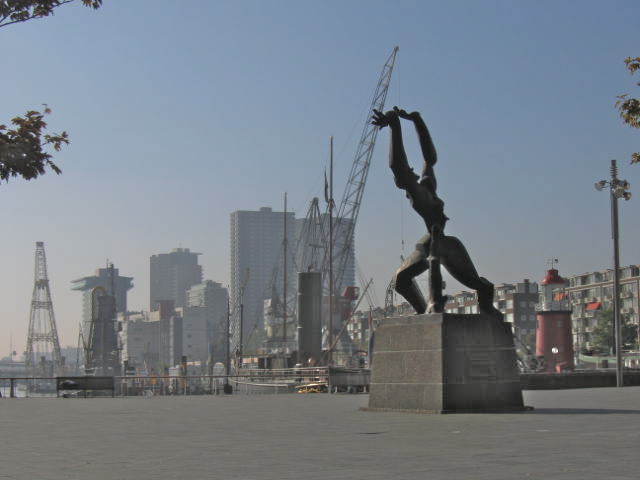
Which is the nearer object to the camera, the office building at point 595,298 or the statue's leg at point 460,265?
the statue's leg at point 460,265

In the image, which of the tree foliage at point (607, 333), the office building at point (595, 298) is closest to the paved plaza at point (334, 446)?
the tree foliage at point (607, 333)

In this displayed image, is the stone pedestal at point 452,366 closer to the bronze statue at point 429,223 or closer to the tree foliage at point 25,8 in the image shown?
the bronze statue at point 429,223

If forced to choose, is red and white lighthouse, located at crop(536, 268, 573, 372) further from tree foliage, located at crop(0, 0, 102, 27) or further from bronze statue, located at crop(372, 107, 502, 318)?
tree foliage, located at crop(0, 0, 102, 27)

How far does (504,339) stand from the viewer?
20.6m

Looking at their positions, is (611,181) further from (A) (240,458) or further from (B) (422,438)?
(A) (240,458)

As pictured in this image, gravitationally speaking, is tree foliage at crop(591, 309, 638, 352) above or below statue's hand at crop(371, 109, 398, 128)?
below

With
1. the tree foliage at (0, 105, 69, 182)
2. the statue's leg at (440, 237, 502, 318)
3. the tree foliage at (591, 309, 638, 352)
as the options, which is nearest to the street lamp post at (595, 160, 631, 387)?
the statue's leg at (440, 237, 502, 318)

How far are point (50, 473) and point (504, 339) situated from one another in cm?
1247

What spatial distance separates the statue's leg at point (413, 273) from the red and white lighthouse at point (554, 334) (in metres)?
46.3

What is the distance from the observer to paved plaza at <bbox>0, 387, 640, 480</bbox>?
32.7 feet

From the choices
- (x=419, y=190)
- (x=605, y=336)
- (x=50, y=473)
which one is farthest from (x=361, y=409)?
(x=605, y=336)

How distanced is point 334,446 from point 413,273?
931cm

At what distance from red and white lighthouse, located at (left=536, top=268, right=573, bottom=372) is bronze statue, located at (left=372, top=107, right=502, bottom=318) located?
46.8 meters

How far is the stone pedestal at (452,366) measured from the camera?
1989 centimetres
